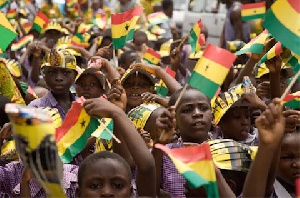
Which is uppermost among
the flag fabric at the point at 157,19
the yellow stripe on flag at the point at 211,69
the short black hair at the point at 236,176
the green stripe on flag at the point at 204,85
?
the yellow stripe on flag at the point at 211,69

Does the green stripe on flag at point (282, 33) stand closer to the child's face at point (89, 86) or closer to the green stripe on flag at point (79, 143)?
the green stripe on flag at point (79, 143)

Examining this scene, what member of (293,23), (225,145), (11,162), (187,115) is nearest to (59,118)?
(11,162)

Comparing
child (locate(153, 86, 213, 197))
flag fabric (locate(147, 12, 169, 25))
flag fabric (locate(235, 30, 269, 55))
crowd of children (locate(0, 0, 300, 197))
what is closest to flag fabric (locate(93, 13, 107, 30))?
flag fabric (locate(147, 12, 169, 25))

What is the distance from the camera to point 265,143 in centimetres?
349

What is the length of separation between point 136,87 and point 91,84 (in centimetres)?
44

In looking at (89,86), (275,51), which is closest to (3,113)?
(89,86)

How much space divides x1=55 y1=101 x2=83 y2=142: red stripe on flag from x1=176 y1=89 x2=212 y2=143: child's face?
859 millimetres

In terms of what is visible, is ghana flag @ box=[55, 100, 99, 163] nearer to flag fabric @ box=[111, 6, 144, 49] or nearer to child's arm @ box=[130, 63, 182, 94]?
flag fabric @ box=[111, 6, 144, 49]

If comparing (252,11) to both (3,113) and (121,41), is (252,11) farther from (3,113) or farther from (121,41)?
(3,113)

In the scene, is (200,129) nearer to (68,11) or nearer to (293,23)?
(293,23)

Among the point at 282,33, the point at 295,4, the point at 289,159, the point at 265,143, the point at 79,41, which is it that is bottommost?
the point at 79,41

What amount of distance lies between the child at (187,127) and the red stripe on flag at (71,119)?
0.58 meters

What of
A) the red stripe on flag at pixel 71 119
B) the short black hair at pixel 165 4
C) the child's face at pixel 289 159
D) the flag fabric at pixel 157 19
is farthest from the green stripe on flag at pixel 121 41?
the short black hair at pixel 165 4

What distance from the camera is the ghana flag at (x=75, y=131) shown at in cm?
424
